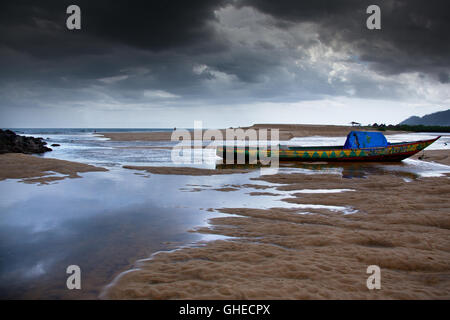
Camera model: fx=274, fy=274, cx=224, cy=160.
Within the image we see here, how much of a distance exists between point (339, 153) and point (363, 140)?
2759 millimetres

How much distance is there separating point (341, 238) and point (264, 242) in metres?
1.62

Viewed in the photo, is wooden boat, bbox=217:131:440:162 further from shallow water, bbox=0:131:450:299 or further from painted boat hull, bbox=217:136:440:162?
shallow water, bbox=0:131:450:299

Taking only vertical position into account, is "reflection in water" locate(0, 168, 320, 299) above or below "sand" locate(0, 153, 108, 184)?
below

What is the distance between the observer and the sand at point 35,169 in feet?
44.5

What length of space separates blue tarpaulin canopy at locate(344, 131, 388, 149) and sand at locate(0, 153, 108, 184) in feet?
56.7

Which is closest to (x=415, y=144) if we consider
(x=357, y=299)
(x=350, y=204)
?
(x=350, y=204)

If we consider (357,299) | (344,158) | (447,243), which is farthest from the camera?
(344,158)

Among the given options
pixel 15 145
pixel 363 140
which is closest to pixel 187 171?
pixel 363 140

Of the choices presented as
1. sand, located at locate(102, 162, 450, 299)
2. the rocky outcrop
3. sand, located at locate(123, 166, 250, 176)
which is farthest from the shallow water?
the rocky outcrop

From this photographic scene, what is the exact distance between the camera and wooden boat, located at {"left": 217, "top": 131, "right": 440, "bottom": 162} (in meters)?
19.6

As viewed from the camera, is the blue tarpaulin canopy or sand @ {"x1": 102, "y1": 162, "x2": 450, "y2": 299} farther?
the blue tarpaulin canopy

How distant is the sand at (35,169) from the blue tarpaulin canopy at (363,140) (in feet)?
56.7

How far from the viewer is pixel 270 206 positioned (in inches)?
339

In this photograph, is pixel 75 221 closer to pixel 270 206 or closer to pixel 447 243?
pixel 270 206
